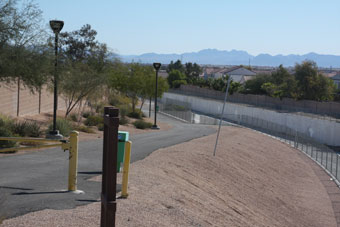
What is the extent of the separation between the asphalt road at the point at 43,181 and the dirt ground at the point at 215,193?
1.79 ft

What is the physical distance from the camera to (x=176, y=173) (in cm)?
1698

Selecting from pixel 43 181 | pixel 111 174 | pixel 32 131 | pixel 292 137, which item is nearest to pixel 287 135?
pixel 292 137

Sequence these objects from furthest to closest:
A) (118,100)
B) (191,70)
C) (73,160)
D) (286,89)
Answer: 1. (191,70)
2. (286,89)
3. (118,100)
4. (73,160)

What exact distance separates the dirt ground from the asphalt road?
55cm

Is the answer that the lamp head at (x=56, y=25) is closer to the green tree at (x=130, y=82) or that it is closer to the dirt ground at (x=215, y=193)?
the dirt ground at (x=215, y=193)

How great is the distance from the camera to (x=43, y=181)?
1310 cm

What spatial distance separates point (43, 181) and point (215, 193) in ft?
18.6

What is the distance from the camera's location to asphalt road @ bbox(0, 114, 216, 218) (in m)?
10.3

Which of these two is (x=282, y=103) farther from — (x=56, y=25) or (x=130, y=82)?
(x=56, y=25)

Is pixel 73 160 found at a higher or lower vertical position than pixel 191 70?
lower

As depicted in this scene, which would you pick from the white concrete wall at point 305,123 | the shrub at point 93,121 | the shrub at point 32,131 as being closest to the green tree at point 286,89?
the white concrete wall at point 305,123

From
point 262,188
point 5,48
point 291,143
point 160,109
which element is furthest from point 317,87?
point 5,48

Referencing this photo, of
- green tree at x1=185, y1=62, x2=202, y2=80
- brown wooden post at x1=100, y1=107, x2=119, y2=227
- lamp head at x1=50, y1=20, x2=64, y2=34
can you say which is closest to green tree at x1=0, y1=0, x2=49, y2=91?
lamp head at x1=50, y1=20, x2=64, y2=34

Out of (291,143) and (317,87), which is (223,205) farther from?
(317,87)
